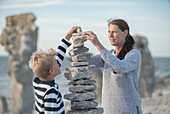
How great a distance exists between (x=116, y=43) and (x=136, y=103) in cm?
84

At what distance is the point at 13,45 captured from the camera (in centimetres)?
1074

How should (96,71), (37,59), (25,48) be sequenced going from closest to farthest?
(37,59), (25,48), (96,71)

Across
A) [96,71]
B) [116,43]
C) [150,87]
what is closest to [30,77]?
[96,71]

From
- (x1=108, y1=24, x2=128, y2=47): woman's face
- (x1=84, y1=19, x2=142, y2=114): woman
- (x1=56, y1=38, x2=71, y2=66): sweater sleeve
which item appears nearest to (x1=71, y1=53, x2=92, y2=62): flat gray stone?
(x1=56, y1=38, x2=71, y2=66): sweater sleeve

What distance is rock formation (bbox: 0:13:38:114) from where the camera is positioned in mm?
10656

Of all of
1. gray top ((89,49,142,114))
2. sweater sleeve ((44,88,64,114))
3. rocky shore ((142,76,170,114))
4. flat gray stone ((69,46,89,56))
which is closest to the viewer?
sweater sleeve ((44,88,64,114))

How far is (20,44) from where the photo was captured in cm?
1084

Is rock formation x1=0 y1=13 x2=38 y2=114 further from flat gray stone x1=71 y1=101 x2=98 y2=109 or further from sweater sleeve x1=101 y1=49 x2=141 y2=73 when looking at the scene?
sweater sleeve x1=101 y1=49 x2=141 y2=73

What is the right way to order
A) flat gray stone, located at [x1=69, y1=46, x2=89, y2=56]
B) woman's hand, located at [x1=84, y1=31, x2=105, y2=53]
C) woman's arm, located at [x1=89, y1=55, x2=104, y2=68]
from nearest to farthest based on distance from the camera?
woman's hand, located at [x1=84, y1=31, x2=105, y2=53]
flat gray stone, located at [x1=69, y1=46, x2=89, y2=56]
woman's arm, located at [x1=89, y1=55, x2=104, y2=68]

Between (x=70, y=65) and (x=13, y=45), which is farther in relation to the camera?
(x=13, y=45)

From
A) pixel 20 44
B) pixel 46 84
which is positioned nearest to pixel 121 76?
pixel 46 84

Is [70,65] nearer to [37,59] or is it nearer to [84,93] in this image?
[84,93]

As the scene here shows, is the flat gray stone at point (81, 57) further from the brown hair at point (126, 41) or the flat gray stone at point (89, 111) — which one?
the flat gray stone at point (89, 111)

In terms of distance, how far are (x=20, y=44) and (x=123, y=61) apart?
8.53 metres
